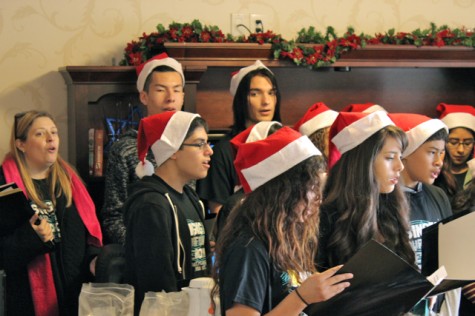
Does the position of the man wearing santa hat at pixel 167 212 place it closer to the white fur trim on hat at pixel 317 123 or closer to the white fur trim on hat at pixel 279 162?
the white fur trim on hat at pixel 279 162

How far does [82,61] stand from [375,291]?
2.85 metres

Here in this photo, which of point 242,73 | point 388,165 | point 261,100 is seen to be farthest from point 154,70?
point 388,165

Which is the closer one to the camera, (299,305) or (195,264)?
(299,305)

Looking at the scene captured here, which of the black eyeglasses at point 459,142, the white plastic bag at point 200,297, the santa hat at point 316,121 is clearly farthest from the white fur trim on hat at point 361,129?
the black eyeglasses at point 459,142

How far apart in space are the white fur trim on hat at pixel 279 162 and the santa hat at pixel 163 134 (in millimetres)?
800

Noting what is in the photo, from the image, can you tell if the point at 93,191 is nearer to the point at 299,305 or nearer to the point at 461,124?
the point at 461,124

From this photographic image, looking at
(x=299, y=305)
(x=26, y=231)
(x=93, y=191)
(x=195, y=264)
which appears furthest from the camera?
(x=93, y=191)

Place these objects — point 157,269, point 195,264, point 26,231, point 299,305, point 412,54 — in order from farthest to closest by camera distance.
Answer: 1. point 412,54
2. point 26,231
3. point 195,264
4. point 157,269
5. point 299,305

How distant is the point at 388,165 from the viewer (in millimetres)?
2840

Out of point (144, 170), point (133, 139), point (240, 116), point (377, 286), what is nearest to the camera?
point (377, 286)

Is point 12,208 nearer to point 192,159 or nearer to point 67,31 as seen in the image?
point 192,159

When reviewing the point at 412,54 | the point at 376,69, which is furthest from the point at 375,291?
the point at 376,69

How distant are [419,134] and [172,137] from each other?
102cm

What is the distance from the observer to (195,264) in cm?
300
